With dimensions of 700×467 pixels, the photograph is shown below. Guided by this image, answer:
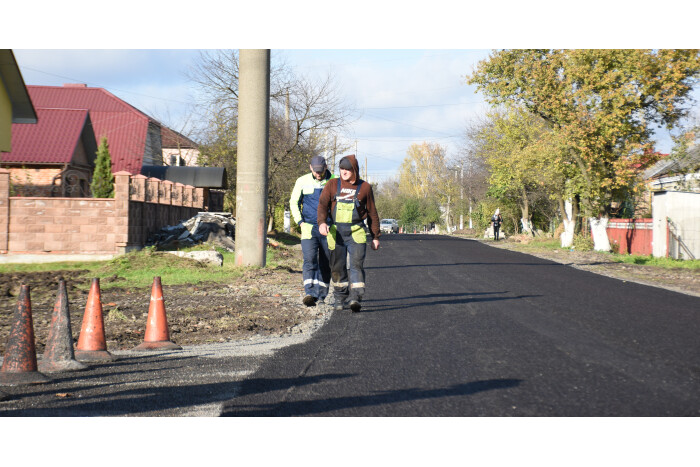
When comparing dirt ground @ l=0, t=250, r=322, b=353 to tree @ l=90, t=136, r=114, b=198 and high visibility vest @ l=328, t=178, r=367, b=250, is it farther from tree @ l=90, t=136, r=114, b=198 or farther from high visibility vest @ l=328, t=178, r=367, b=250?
tree @ l=90, t=136, r=114, b=198

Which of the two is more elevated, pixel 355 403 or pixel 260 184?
pixel 260 184

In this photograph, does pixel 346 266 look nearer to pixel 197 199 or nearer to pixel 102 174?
pixel 197 199

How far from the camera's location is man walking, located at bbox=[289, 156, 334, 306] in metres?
9.93

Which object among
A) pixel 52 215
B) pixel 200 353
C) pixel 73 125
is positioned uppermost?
pixel 73 125

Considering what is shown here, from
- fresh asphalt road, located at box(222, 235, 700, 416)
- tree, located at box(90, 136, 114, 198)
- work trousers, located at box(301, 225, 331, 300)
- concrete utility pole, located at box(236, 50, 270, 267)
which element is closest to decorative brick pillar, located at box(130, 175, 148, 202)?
tree, located at box(90, 136, 114, 198)

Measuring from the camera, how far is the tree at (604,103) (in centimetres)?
2491

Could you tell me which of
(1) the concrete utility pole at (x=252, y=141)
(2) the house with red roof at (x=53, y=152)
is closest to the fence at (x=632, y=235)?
(1) the concrete utility pole at (x=252, y=141)

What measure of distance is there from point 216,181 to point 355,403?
32.0 meters

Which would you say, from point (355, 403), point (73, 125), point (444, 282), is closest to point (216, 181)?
point (73, 125)

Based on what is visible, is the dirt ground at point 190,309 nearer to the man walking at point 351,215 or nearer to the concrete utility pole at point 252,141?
the man walking at point 351,215

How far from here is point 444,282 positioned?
14.2 meters

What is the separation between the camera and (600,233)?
91.7ft

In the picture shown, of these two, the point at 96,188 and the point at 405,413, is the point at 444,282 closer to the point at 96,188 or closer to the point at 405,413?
the point at 405,413

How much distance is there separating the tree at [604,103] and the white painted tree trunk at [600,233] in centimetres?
9
